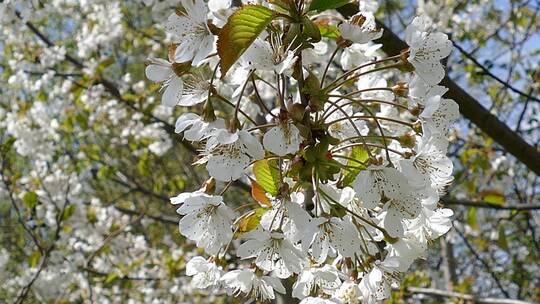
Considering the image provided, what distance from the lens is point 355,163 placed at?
3.82ft

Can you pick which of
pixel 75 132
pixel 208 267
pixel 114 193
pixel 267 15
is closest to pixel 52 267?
pixel 75 132

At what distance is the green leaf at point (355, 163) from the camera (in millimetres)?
1089

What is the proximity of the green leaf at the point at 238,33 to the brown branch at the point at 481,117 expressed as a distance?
999 mm

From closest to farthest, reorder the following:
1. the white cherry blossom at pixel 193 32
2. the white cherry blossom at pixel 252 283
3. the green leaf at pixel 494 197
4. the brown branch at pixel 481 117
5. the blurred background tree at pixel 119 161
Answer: the white cherry blossom at pixel 193 32 → the white cherry blossom at pixel 252 283 → the brown branch at pixel 481 117 → the green leaf at pixel 494 197 → the blurred background tree at pixel 119 161

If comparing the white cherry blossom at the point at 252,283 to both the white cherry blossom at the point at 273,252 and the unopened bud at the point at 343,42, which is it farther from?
the unopened bud at the point at 343,42

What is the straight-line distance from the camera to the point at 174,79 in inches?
44.1

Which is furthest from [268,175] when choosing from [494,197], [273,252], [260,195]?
[494,197]

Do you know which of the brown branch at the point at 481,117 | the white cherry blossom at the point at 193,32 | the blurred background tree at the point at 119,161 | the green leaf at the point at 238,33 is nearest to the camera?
the green leaf at the point at 238,33

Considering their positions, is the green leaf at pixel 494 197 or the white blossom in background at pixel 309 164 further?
the green leaf at pixel 494 197

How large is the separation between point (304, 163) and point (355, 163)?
0.15m

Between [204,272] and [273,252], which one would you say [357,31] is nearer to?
[273,252]

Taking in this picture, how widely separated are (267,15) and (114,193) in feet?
26.5

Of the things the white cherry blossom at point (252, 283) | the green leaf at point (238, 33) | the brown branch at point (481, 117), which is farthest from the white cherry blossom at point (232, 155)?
the brown branch at point (481, 117)

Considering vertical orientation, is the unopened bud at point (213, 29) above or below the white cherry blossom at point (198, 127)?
above
